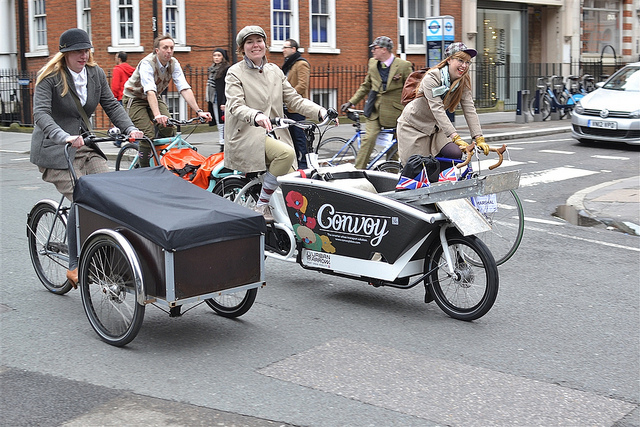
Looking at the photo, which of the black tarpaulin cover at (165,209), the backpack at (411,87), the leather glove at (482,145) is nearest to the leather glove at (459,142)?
the leather glove at (482,145)

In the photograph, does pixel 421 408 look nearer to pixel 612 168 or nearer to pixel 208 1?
pixel 612 168

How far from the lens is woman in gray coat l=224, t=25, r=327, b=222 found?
21.7 feet

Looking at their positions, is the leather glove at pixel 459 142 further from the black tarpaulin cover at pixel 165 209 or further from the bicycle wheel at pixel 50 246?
the bicycle wheel at pixel 50 246

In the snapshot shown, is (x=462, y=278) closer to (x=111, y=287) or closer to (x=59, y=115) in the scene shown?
(x=111, y=287)

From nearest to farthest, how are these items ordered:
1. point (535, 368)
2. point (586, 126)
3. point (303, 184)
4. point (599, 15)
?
point (535, 368) < point (303, 184) < point (586, 126) < point (599, 15)

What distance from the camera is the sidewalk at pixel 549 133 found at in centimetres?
998

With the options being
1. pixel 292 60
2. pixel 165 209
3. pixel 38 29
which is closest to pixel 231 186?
pixel 165 209

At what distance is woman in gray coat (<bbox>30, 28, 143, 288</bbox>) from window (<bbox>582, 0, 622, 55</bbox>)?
30.2 meters

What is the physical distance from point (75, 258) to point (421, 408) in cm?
287

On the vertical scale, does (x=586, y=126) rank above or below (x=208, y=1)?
below

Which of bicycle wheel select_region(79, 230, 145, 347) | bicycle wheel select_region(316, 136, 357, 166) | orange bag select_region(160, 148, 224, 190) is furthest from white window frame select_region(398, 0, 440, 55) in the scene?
bicycle wheel select_region(79, 230, 145, 347)

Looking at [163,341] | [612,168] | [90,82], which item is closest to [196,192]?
[163,341]

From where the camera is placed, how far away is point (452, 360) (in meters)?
4.91

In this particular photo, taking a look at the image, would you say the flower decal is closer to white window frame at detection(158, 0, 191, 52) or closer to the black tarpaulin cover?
the black tarpaulin cover
